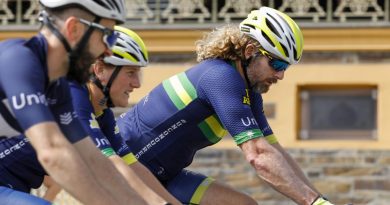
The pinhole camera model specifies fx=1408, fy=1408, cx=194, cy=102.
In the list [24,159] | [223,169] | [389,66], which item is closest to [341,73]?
[389,66]

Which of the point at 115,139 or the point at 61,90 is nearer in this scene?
the point at 61,90

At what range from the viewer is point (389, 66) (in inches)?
582

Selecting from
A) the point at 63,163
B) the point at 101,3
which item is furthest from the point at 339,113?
the point at 63,163

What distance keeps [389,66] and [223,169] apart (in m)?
2.07

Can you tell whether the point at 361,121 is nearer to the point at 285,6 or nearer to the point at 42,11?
the point at 285,6

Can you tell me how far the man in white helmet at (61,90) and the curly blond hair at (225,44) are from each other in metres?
1.94

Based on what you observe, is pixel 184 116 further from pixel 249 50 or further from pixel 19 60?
pixel 19 60

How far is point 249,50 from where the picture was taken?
779 centimetres

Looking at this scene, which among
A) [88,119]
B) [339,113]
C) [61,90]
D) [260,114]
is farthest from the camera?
[339,113]

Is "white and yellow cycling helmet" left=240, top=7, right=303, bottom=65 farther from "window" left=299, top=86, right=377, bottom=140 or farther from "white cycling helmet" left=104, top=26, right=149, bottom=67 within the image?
"window" left=299, top=86, right=377, bottom=140

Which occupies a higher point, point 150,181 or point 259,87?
point 259,87

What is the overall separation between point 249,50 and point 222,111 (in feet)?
1.71

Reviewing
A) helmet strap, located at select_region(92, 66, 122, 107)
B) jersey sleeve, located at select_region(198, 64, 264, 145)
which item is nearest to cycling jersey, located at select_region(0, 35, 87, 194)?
helmet strap, located at select_region(92, 66, 122, 107)

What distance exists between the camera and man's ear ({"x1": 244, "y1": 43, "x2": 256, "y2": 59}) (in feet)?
25.5
